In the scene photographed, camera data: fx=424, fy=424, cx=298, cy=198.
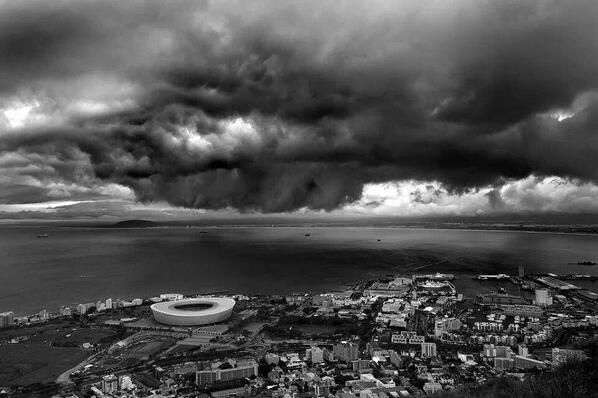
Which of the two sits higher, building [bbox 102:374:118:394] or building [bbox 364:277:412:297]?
building [bbox 102:374:118:394]

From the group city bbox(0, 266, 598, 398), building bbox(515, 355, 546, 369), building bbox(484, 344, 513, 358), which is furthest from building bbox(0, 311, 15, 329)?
building bbox(515, 355, 546, 369)

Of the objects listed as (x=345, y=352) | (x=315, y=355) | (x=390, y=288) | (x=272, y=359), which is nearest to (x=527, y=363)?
(x=345, y=352)

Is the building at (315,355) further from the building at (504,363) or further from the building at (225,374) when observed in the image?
the building at (504,363)

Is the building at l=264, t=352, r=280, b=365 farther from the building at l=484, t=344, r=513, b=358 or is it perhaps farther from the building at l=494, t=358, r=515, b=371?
the building at l=484, t=344, r=513, b=358

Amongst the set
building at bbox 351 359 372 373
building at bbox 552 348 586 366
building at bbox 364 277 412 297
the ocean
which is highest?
building at bbox 552 348 586 366

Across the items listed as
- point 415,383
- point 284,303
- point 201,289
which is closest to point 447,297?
point 284,303
